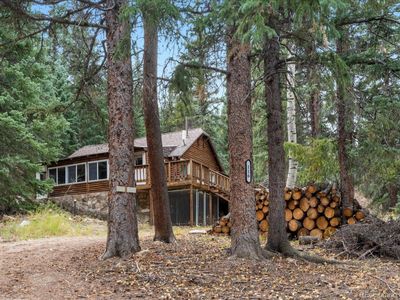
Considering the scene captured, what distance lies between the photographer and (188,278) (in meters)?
5.95

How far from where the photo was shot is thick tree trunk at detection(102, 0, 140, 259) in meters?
A: 7.42

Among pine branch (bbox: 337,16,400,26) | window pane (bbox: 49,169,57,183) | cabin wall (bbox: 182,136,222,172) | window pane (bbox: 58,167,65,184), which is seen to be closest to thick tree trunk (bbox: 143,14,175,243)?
pine branch (bbox: 337,16,400,26)

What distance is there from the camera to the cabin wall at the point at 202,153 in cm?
2561

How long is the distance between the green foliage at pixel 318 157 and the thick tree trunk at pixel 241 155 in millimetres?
5262

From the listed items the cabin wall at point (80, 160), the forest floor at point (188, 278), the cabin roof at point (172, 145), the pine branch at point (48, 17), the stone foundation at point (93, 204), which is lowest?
the forest floor at point (188, 278)

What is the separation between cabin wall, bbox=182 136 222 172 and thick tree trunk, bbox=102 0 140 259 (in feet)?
54.7

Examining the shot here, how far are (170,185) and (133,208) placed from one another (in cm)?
1378

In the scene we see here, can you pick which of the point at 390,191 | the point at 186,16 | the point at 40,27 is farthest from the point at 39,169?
the point at 390,191

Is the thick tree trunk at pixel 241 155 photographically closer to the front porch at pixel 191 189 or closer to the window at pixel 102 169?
the front porch at pixel 191 189

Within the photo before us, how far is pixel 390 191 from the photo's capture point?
17359 mm

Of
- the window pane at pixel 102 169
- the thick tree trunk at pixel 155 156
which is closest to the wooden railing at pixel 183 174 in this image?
the window pane at pixel 102 169

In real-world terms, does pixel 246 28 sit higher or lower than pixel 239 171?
higher

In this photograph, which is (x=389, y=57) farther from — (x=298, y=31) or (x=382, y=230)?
(x=382, y=230)

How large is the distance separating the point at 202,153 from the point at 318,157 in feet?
51.0
